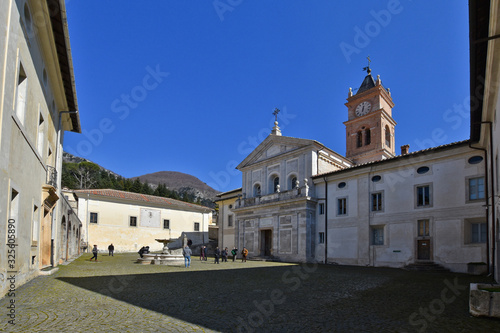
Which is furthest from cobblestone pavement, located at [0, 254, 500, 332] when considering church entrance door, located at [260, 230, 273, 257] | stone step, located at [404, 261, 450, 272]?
church entrance door, located at [260, 230, 273, 257]

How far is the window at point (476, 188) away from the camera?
1894 cm

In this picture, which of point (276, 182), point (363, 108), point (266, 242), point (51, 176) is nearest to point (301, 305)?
point (51, 176)

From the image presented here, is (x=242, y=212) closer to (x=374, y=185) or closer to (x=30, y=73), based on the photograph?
(x=374, y=185)

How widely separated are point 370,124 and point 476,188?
818 inches

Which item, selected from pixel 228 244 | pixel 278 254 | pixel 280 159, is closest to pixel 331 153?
pixel 280 159

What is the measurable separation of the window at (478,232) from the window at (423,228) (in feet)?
8.21

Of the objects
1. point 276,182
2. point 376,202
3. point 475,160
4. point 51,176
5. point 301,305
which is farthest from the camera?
point 276,182

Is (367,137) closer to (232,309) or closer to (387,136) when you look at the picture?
(387,136)

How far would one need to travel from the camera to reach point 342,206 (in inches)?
1050

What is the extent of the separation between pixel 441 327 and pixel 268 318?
3.16 m

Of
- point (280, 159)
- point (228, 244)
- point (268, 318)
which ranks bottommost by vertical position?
point (228, 244)

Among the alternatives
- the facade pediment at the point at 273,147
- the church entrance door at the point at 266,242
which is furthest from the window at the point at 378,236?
the church entrance door at the point at 266,242

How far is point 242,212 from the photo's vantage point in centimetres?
3475

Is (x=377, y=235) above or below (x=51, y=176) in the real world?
below
